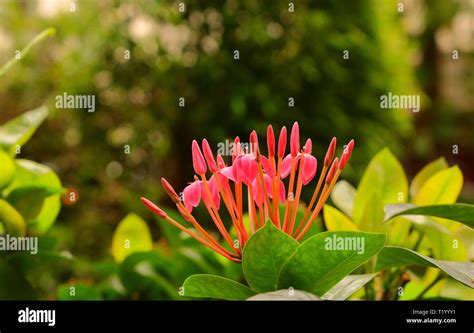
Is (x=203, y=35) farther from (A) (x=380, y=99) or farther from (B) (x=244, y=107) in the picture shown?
(A) (x=380, y=99)

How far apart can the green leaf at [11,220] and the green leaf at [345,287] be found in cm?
40

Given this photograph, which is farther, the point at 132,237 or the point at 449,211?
the point at 132,237

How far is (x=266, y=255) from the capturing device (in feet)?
1.98

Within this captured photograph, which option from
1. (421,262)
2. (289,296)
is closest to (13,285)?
(289,296)

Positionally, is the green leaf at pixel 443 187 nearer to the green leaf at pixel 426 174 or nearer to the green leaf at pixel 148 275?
the green leaf at pixel 426 174

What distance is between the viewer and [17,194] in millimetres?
803

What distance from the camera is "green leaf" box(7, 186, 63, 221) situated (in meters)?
0.80

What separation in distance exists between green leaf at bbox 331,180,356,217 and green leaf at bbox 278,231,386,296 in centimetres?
22

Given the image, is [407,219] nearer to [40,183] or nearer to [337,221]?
[337,221]

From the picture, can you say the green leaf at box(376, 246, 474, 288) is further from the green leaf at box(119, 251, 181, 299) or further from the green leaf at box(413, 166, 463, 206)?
the green leaf at box(119, 251, 181, 299)

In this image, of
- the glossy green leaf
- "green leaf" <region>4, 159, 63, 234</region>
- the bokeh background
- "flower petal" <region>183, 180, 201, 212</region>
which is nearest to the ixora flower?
"flower petal" <region>183, 180, 201, 212</region>

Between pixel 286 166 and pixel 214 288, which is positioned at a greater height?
pixel 286 166

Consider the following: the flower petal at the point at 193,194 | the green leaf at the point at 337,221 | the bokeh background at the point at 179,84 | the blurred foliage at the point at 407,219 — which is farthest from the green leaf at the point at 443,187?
the bokeh background at the point at 179,84

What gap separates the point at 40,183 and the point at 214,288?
0.32m
